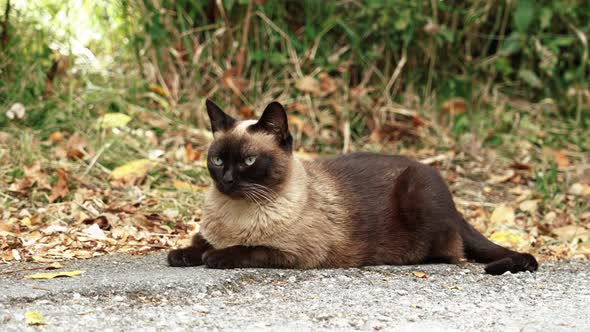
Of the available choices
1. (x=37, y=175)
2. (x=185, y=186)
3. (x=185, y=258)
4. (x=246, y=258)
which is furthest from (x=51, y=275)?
(x=185, y=186)

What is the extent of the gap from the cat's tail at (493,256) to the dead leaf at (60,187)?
2605 mm

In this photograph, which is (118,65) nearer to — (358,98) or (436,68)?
(358,98)

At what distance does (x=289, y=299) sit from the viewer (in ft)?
11.5

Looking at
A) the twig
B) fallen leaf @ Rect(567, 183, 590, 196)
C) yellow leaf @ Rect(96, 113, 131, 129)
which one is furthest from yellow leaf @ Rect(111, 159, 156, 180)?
fallen leaf @ Rect(567, 183, 590, 196)

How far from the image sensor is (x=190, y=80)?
7.30 meters

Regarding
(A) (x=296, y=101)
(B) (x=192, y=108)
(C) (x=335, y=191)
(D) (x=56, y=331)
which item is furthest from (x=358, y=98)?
(D) (x=56, y=331)

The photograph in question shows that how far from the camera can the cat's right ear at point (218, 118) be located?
4.28 m

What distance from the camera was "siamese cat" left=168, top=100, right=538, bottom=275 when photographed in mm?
4066

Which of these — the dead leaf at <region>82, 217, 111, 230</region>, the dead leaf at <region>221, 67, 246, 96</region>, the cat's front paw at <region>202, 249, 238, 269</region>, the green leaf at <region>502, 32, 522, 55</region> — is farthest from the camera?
the green leaf at <region>502, 32, 522, 55</region>

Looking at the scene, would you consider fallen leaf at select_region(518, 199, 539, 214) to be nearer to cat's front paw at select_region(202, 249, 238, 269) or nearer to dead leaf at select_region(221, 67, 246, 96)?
dead leaf at select_region(221, 67, 246, 96)

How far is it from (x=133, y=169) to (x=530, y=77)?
153 inches

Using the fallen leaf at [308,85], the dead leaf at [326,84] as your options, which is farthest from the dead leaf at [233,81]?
the dead leaf at [326,84]

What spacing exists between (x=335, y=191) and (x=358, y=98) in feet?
9.93

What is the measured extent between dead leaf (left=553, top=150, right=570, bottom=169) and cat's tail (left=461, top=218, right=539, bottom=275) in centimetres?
253
